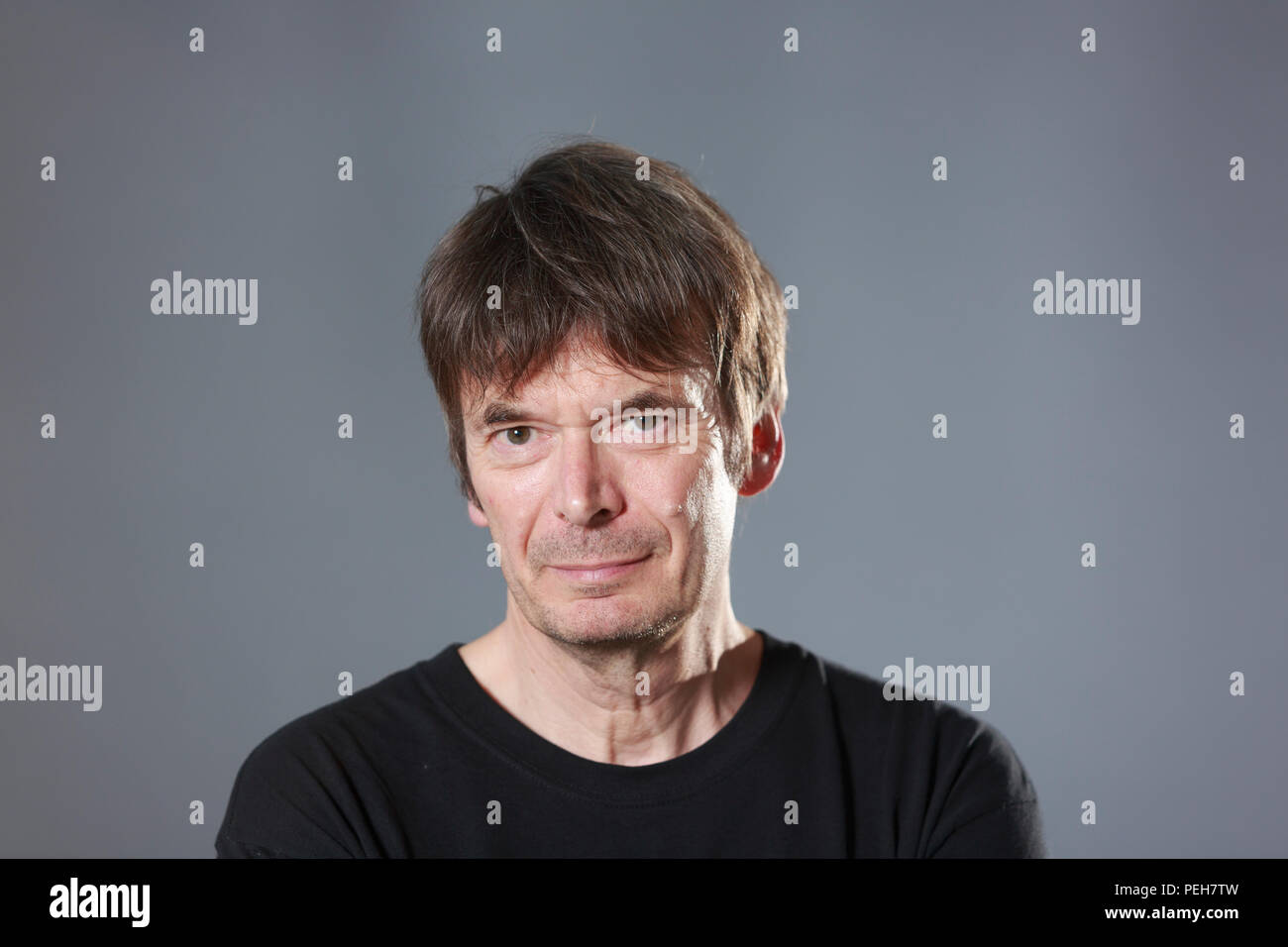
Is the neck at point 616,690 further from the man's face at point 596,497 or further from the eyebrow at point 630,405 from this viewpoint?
the eyebrow at point 630,405

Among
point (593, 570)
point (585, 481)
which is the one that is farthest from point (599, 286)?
point (593, 570)

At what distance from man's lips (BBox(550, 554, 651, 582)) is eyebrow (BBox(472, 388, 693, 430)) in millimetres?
282

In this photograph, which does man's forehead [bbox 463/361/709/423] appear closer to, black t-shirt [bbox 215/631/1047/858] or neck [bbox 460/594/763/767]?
neck [bbox 460/594/763/767]

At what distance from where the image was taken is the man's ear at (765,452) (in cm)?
295

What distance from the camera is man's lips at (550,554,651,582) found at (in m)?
2.55

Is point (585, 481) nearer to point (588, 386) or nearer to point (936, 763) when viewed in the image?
point (588, 386)

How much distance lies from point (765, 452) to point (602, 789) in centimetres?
80

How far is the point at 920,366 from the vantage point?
3.98 metres

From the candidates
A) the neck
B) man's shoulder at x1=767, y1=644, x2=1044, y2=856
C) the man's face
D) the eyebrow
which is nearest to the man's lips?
the man's face

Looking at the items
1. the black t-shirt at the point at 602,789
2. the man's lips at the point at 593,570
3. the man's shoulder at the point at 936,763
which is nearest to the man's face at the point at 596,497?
the man's lips at the point at 593,570
